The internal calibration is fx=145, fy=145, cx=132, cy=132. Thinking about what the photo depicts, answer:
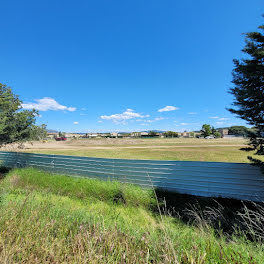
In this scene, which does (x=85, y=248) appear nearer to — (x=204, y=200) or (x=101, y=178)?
(x=204, y=200)

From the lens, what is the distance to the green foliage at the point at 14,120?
6.68 metres

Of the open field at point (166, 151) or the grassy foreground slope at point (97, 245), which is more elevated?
the grassy foreground slope at point (97, 245)

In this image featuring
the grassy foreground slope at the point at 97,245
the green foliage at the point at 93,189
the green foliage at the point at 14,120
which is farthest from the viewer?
the green foliage at the point at 14,120

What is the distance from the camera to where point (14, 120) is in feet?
23.1

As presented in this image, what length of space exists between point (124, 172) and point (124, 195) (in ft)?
3.64

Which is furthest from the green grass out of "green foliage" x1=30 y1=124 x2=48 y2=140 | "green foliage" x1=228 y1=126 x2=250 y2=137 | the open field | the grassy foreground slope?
the grassy foreground slope

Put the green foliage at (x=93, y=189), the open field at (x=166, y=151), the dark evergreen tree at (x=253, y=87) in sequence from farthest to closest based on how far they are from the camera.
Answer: the open field at (x=166, y=151) < the green foliage at (x=93, y=189) < the dark evergreen tree at (x=253, y=87)

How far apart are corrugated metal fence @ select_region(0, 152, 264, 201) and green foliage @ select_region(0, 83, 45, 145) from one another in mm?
2879

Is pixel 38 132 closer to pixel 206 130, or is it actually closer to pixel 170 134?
pixel 206 130

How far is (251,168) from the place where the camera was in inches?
155

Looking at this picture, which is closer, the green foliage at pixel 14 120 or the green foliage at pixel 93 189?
the green foliage at pixel 93 189

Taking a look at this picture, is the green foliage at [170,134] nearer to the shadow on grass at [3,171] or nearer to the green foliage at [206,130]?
the green foliage at [206,130]

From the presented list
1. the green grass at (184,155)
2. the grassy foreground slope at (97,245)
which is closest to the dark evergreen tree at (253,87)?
the grassy foreground slope at (97,245)

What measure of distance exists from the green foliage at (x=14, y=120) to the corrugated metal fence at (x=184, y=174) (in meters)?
2.88
